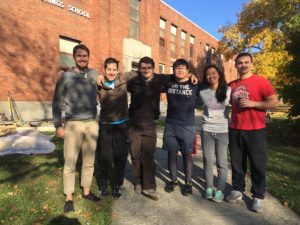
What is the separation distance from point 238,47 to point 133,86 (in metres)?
22.6

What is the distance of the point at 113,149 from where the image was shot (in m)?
4.54

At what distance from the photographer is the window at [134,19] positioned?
2131 cm

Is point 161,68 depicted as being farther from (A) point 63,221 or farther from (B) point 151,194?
(A) point 63,221

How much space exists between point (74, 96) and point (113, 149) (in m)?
1.02

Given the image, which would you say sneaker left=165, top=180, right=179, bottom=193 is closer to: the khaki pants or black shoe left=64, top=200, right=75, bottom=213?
the khaki pants

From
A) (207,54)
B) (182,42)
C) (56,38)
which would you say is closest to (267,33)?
(182,42)

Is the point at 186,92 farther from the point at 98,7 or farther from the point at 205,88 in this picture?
the point at 98,7

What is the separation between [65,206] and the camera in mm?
4098

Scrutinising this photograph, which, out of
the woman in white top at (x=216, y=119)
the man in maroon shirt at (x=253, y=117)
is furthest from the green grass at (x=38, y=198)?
the man in maroon shirt at (x=253, y=117)

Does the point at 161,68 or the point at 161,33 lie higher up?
the point at 161,33

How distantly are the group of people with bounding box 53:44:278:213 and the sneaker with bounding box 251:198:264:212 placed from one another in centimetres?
1

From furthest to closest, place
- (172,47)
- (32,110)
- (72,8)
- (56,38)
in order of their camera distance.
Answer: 1. (172,47)
2. (72,8)
3. (56,38)
4. (32,110)

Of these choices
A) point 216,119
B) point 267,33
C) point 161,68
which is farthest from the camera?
point 161,68

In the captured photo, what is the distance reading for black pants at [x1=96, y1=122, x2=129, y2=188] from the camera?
14.7ft
